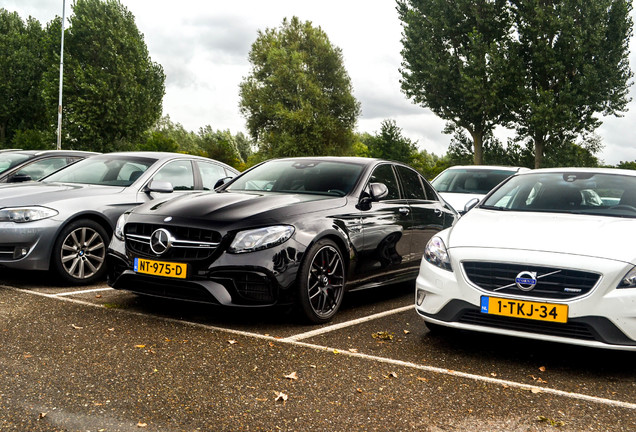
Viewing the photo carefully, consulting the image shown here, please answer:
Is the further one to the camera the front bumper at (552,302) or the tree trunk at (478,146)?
the tree trunk at (478,146)

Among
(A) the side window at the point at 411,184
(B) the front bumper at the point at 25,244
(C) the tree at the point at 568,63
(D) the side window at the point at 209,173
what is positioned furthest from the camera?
(C) the tree at the point at 568,63

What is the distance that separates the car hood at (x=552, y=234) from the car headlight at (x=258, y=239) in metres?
1.37

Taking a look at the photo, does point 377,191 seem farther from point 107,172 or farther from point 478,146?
point 478,146

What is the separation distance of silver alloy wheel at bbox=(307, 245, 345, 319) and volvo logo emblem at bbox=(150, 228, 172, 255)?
1219 mm

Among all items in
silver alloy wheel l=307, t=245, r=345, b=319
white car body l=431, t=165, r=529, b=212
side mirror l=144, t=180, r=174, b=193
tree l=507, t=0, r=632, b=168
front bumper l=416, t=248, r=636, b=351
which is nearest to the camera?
front bumper l=416, t=248, r=636, b=351

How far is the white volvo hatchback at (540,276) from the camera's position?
4.40 meters

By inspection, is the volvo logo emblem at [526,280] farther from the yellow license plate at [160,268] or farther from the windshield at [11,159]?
the windshield at [11,159]

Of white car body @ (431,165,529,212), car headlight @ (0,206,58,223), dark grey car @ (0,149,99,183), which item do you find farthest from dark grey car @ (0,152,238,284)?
white car body @ (431,165,529,212)

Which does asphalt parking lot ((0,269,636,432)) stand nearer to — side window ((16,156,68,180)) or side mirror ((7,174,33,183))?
side mirror ((7,174,33,183))

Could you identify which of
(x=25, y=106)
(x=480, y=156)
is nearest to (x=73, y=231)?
(x=480, y=156)

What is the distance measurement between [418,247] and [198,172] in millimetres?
3200

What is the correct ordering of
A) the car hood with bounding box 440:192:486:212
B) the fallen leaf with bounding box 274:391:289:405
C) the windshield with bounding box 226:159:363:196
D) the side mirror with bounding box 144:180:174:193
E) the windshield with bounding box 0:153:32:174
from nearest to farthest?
the fallen leaf with bounding box 274:391:289:405, the windshield with bounding box 226:159:363:196, the side mirror with bounding box 144:180:174:193, the windshield with bounding box 0:153:32:174, the car hood with bounding box 440:192:486:212

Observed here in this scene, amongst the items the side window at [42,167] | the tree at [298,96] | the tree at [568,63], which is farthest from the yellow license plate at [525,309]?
the tree at [298,96]

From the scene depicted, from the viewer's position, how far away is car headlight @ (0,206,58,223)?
6.93 meters
